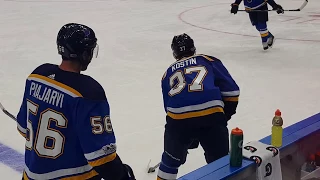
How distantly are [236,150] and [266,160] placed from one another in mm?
101

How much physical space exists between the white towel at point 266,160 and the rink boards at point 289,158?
0.02 meters

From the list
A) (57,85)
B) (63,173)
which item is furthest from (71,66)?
(63,173)

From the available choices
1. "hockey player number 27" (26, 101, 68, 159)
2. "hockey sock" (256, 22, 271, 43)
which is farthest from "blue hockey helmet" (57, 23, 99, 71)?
"hockey sock" (256, 22, 271, 43)

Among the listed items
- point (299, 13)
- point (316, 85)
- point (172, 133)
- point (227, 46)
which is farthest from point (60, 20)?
point (172, 133)

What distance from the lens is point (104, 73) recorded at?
4770mm

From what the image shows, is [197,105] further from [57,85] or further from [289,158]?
[57,85]

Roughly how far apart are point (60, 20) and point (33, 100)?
6437 mm

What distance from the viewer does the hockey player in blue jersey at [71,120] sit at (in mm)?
1375

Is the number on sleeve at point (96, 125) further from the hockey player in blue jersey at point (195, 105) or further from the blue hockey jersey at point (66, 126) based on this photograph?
the hockey player in blue jersey at point (195, 105)

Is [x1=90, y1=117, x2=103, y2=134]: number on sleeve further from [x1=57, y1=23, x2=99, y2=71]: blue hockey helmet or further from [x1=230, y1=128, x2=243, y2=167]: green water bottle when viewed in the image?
[x1=230, y1=128, x2=243, y2=167]: green water bottle

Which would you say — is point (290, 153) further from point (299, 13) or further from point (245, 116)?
point (299, 13)

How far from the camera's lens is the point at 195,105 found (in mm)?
2068

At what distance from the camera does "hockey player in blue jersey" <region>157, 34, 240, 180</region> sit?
2070 mm

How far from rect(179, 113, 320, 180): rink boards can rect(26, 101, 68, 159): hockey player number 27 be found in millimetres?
366
